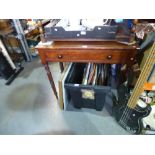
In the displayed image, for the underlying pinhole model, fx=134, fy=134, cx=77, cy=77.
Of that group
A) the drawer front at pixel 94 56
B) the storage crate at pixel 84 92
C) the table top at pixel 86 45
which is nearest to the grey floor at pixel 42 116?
the storage crate at pixel 84 92

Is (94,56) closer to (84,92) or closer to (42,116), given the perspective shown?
(84,92)

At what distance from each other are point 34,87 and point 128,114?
125 cm

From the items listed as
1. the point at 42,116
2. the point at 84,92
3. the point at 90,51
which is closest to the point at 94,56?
the point at 90,51

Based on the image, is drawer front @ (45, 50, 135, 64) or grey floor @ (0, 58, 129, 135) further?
grey floor @ (0, 58, 129, 135)

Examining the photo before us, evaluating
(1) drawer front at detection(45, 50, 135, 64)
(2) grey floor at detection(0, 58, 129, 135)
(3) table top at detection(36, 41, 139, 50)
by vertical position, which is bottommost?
(2) grey floor at detection(0, 58, 129, 135)

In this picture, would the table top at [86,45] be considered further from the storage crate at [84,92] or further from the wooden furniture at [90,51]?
the storage crate at [84,92]

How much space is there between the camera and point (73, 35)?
1068mm

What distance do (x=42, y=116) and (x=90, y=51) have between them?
2.89ft

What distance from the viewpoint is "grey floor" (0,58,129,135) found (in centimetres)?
131

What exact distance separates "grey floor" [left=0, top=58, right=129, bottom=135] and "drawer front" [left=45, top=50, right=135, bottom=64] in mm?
628

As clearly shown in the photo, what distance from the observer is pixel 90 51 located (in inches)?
41.8

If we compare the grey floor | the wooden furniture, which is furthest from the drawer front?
the grey floor

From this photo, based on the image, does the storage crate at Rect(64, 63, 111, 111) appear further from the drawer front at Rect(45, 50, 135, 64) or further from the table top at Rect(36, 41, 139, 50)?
the table top at Rect(36, 41, 139, 50)
